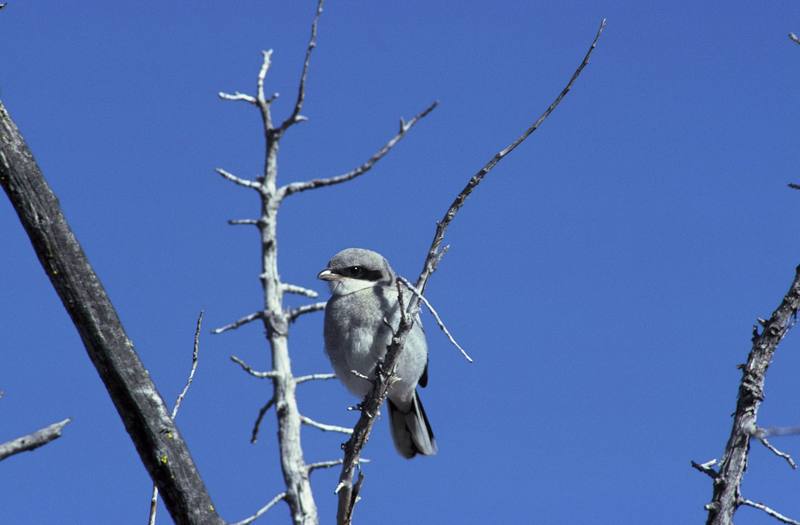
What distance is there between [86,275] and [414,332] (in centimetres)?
427

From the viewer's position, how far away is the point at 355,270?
8172 mm

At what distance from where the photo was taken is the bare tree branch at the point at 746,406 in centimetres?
387

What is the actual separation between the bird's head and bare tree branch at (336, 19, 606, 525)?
3.37m

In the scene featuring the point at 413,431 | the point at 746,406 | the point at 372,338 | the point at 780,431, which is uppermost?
the point at 372,338

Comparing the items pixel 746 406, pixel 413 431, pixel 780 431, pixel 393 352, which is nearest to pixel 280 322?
pixel 393 352

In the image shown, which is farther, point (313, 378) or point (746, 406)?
point (313, 378)

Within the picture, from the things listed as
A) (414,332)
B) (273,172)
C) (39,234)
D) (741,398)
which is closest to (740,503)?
(741,398)

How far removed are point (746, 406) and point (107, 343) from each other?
2.74 m

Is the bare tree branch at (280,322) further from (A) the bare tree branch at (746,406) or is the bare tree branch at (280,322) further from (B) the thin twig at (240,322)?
(A) the bare tree branch at (746,406)

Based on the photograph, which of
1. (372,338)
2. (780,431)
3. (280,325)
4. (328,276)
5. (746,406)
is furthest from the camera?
(328,276)

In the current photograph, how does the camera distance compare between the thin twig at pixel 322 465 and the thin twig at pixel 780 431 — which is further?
the thin twig at pixel 322 465

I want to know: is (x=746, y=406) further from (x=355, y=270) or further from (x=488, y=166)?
(x=355, y=270)

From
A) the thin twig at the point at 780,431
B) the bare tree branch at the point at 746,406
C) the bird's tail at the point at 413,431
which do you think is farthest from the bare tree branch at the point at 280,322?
the bird's tail at the point at 413,431

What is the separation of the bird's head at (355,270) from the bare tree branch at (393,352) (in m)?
3.37
